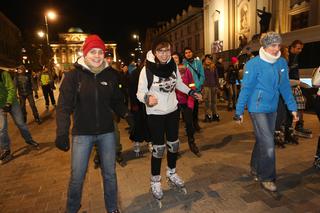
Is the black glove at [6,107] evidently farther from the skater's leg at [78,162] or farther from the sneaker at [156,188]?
the sneaker at [156,188]

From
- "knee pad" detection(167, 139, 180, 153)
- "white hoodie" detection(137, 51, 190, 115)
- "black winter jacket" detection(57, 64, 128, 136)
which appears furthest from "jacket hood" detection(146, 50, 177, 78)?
"knee pad" detection(167, 139, 180, 153)

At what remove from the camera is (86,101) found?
10.4ft

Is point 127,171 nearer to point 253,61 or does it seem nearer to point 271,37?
point 253,61

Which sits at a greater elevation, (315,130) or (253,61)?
(253,61)

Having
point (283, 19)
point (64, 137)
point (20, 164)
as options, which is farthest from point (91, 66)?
point (283, 19)

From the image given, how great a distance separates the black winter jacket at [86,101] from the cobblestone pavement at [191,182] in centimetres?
126

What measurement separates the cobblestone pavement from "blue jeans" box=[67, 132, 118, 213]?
52 centimetres

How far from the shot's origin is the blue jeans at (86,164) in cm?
324

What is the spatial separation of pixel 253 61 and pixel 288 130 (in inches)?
120

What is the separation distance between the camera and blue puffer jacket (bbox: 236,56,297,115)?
3893mm

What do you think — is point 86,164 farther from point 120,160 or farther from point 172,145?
point 120,160

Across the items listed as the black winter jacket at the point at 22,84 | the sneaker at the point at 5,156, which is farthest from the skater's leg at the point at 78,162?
the black winter jacket at the point at 22,84

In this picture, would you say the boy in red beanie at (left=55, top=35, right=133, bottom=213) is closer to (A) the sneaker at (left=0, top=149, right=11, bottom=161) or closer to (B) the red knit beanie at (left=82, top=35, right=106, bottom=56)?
(B) the red knit beanie at (left=82, top=35, right=106, bottom=56)

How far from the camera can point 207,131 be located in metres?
8.02
